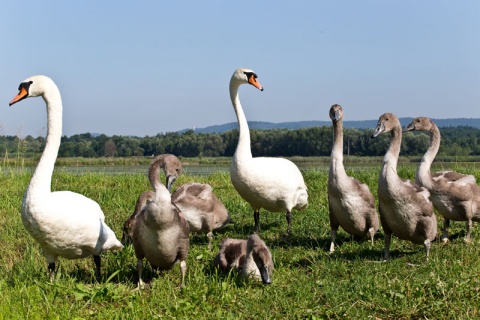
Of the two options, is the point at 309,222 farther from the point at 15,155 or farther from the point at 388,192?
the point at 15,155

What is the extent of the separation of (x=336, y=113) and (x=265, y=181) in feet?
6.08

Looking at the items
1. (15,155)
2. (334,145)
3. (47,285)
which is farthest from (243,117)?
(15,155)

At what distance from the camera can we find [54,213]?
6.29 metres

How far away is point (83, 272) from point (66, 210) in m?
1.11

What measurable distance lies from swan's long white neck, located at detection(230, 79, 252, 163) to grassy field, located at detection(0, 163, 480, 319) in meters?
1.36

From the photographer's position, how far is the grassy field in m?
5.54

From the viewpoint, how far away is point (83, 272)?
7195mm

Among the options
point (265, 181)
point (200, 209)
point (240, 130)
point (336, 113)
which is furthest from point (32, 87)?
point (240, 130)

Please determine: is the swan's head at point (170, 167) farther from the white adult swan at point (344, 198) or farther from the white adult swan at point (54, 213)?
the white adult swan at point (344, 198)

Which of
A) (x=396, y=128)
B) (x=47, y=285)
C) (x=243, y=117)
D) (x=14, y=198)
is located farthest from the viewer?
(x=14, y=198)

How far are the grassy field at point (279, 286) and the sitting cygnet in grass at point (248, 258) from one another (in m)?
0.12

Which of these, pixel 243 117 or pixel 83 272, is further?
pixel 243 117

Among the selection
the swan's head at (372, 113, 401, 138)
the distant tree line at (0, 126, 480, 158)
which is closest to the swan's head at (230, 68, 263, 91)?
the swan's head at (372, 113, 401, 138)

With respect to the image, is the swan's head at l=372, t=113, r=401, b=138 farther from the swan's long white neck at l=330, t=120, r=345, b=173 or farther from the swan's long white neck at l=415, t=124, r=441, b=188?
the swan's long white neck at l=415, t=124, r=441, b=188
